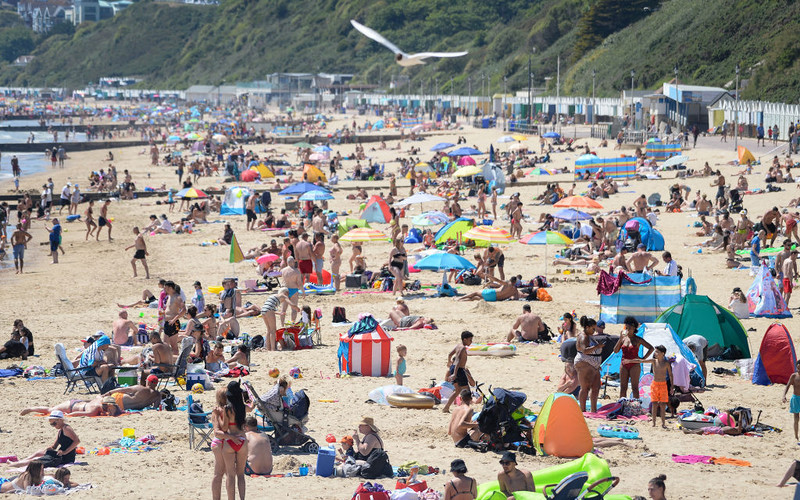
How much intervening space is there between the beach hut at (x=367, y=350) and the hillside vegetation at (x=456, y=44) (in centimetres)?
3747

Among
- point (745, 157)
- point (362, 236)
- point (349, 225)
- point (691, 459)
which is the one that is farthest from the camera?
point (745, 157)

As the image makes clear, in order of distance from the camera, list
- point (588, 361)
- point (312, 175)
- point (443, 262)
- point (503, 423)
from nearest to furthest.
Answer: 1. point (503, 423)
2. point (588, 361)
3. point (443, 262)
4. point (312, 175)

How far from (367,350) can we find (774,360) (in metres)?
4.60

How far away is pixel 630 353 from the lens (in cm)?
1005

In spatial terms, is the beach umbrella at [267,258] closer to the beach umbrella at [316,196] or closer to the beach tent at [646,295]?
the beach umbrella at [316,196]

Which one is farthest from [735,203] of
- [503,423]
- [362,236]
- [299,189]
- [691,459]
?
[503,423]

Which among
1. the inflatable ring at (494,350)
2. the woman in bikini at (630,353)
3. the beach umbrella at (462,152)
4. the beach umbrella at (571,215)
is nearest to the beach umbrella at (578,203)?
the beach umbrella at (571,215)

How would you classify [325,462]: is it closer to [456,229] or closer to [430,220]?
[456,229]

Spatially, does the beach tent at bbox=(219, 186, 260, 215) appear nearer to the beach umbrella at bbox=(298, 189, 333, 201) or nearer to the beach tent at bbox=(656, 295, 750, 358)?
the beach umbrella at bbox=(298, 189, 333, 201)

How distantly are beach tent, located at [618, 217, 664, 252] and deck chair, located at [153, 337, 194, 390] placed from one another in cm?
1016

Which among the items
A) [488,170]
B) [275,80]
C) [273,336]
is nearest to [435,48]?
[275,80]

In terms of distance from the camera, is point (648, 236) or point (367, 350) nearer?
point (367, 350)

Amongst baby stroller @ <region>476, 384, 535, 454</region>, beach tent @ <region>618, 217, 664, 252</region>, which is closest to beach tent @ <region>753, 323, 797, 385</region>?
baby stroller @ <region>476, 384, 535, 454</region>

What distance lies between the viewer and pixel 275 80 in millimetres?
121500
